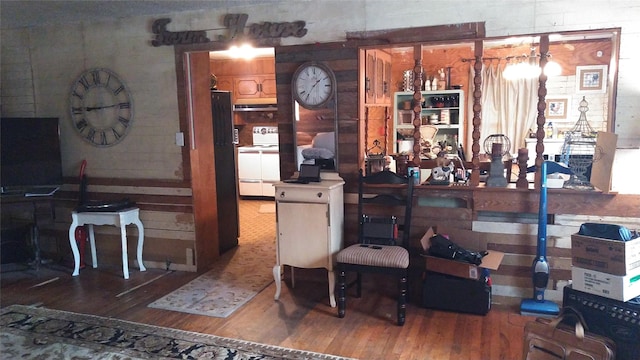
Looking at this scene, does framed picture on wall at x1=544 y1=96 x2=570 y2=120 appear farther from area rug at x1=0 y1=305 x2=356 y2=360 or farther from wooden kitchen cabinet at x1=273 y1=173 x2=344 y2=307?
area rug at x1=0 y1=305 x2=356 y2=360

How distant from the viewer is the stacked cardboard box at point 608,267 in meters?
2.38

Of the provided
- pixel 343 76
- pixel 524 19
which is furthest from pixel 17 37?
pixel 524 19

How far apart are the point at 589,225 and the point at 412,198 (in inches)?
51.2

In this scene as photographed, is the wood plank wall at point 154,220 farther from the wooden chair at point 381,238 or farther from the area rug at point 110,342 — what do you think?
the wooden chair at point 381,238

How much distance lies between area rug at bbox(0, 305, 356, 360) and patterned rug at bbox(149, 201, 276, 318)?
0.41 metres

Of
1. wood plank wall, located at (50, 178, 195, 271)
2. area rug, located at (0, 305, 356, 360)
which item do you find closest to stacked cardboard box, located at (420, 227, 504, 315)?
area rug, located at (0, 305, 356, 360)

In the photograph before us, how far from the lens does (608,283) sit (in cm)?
243

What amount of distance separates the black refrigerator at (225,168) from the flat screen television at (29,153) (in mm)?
1561

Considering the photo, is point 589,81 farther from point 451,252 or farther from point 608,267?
point 608,267

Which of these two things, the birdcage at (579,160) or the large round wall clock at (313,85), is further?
the large round wall clock at (313,85)

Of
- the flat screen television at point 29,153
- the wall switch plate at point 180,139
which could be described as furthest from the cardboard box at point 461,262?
the flat screen television at point 29,153

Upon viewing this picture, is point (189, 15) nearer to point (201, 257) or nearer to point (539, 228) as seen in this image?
point (201, 257)

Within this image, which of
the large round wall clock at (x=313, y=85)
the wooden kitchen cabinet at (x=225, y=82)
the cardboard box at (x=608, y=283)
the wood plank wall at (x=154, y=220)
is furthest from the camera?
the wooden kitchen cabinet at (x=225, y=82)

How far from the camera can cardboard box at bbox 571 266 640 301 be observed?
237cm
